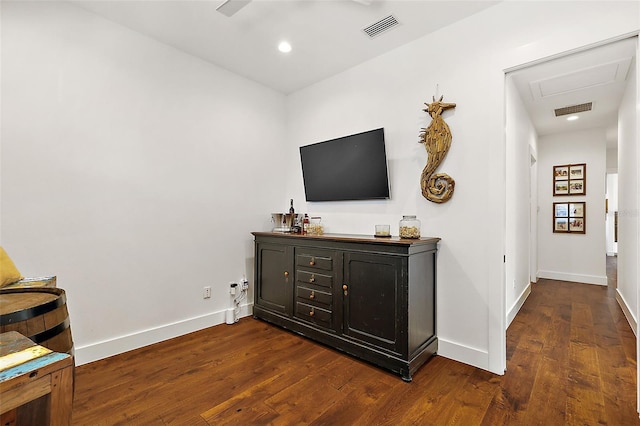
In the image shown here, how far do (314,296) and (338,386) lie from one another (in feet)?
2.82

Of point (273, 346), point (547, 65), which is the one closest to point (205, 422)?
point (273, 346)

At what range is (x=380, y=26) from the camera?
8.36ft

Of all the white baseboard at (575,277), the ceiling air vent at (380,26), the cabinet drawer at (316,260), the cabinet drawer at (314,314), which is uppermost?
the ceiling air vent at (380,26)

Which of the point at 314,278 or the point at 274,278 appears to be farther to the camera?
the point at 274,278

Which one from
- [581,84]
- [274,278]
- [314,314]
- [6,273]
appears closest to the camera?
[6,273]

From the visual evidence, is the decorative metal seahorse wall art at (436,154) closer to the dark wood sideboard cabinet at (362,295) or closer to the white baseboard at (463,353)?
the dark wood sideboard cabinet at (362,295)

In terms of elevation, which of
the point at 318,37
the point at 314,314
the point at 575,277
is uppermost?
the point at 318,37

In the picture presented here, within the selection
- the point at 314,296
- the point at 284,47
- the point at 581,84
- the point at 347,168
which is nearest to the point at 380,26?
the point at 284,47

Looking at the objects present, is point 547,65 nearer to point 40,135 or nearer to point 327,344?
point 327,344

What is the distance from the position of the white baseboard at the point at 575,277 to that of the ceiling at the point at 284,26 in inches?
193

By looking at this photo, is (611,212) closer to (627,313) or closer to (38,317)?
(627,313)

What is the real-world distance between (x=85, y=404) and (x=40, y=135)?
187cm

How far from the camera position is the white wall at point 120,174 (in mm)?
2162

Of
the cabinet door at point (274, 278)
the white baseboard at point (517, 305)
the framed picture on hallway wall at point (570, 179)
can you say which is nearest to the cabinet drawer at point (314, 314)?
the cabinet door at point (274, 278)
